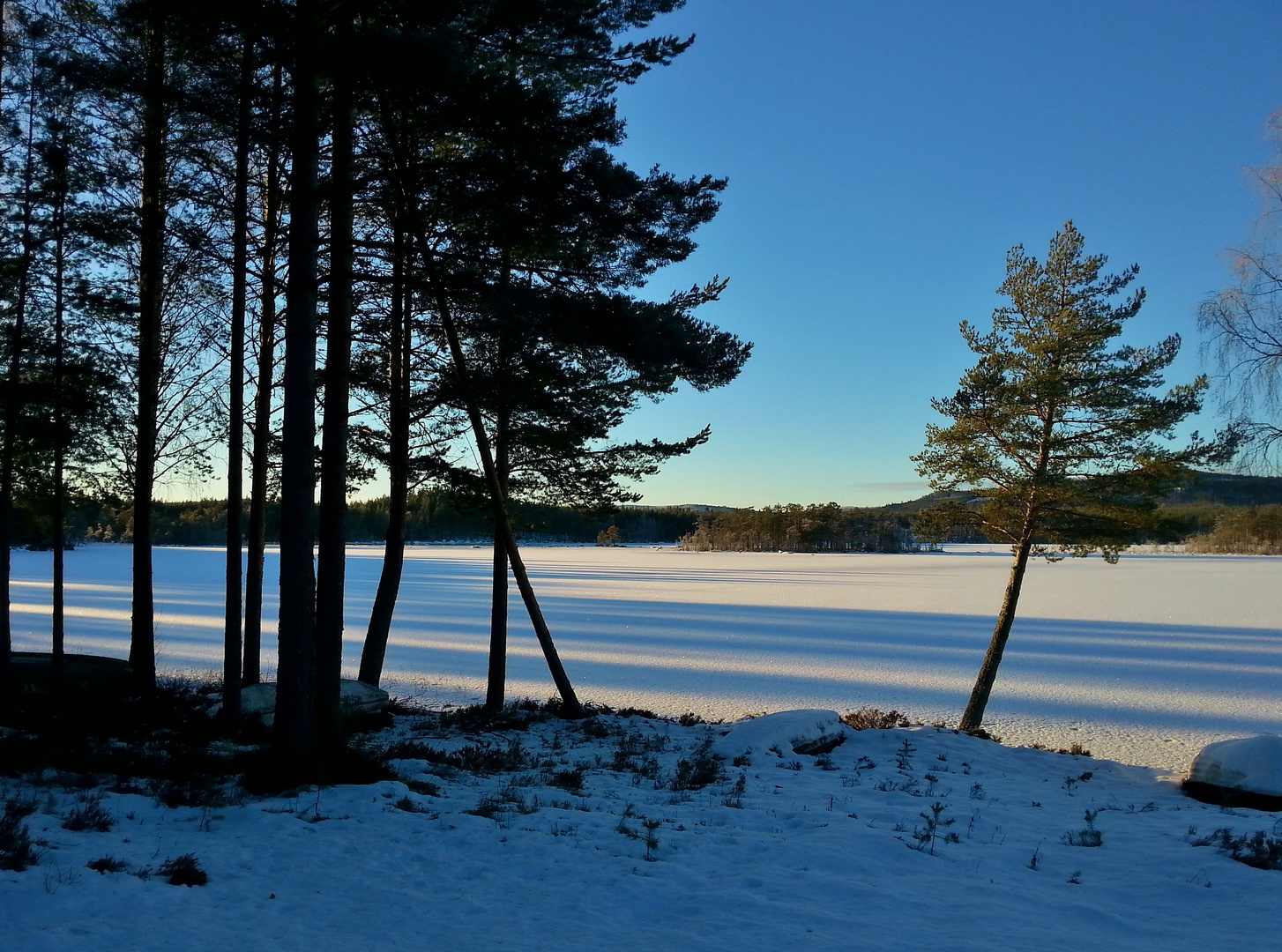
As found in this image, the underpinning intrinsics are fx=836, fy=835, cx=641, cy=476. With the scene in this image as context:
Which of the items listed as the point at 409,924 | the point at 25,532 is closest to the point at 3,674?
the point at 25,532

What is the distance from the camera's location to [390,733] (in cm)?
1002

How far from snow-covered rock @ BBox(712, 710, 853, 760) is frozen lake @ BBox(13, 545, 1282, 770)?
13.5 ft

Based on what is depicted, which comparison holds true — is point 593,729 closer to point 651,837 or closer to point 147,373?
point 651,837

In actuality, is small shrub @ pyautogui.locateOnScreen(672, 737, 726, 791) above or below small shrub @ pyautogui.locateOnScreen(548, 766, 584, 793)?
below

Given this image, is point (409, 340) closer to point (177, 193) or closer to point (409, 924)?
point (177, 193)

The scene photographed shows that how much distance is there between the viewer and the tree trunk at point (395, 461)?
11.1 m

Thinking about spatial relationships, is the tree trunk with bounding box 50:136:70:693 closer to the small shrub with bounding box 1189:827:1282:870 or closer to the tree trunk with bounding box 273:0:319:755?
the tree trunk with bounding box 273:0:319:755

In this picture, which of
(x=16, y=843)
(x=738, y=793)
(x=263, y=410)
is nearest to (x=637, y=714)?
(x=738, y=793)

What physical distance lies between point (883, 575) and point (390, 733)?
188ft

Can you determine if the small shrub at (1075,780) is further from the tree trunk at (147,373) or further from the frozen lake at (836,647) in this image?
the tree trunk at (147,373)

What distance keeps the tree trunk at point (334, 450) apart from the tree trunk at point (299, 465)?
1.04 feet

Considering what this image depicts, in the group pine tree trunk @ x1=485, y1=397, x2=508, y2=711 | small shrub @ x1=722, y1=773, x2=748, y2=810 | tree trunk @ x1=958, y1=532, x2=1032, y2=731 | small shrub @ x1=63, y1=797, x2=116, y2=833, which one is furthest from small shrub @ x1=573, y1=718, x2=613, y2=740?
small shrub @ x1=63, y1=797, x2=116, y2=833

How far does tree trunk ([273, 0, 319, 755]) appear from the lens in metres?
6.41

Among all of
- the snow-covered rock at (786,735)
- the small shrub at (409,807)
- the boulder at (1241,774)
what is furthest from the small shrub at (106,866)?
the boulder at (1241,774)
